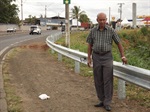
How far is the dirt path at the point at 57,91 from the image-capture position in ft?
22.9

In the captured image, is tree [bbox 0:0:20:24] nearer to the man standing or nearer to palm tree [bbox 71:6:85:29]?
palm tree [bbox 71:6:85:29]

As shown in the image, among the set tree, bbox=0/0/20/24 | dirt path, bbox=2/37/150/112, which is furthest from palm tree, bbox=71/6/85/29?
dirt path, bbox=2/37/150/112

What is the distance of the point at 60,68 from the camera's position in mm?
12812

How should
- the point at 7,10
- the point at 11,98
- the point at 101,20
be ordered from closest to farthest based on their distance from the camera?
the point at 101,20 < the point at 11,98 < the point at 7,10

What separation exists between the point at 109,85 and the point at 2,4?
76.6 m

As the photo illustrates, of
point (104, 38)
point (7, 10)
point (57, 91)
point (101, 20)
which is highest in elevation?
point (7, 10)

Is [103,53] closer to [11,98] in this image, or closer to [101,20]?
[101,20]

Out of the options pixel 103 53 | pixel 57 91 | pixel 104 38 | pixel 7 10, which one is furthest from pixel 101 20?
pixel 7 10

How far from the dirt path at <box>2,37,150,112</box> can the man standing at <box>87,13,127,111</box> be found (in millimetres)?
423

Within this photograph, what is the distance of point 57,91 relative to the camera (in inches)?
338

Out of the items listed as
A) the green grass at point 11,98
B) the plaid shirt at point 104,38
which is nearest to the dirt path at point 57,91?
the green grass at point 11,98

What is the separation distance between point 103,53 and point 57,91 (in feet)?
7.57

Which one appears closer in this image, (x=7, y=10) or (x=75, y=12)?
(x=7, y=10)

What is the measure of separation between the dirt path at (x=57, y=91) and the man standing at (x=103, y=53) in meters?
0.42
